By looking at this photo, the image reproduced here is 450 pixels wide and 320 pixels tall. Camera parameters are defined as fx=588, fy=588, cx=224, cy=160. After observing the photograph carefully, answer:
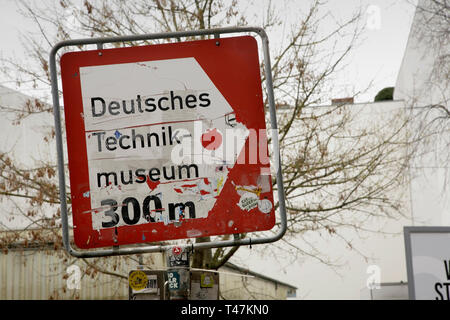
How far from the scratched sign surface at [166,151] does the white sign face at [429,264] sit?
2704 millimetres

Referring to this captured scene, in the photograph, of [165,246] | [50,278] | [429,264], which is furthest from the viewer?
[50,278]

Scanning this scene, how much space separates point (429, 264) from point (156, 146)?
117 inches

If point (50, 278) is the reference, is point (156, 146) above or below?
above

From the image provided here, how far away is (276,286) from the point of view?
11500mm

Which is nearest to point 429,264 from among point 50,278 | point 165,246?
point 165,246

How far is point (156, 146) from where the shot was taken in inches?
59.0

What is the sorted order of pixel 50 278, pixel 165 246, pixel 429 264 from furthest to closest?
pixel 50 278 → pixel 429 264 → pixel 165 246

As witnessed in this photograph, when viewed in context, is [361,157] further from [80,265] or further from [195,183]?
[195,183]

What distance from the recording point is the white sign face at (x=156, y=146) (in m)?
1.49

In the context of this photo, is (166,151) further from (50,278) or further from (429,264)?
(50,278)

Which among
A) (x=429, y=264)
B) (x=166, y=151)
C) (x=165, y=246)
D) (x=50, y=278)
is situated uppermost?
(x=166, y=151)

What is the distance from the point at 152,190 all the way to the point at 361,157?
22.8ft

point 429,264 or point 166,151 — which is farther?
point 429,264

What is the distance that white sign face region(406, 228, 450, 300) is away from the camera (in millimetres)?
3840
